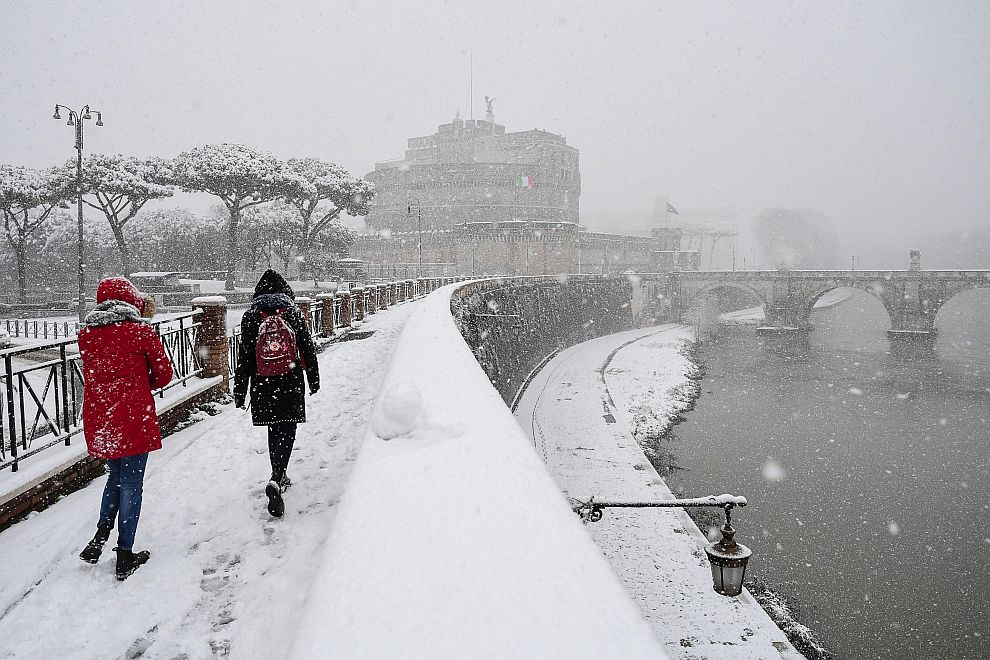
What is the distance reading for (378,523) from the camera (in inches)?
87.5

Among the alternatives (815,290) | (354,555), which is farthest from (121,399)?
(815,290)

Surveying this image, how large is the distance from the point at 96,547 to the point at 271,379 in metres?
1.33

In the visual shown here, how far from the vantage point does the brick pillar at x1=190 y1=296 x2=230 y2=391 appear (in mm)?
7711

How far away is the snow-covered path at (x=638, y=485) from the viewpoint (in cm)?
863

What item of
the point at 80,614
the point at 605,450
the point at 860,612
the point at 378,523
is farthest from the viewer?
the point at 605,450

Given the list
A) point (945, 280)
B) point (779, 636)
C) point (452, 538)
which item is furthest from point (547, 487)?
point (945, 280)

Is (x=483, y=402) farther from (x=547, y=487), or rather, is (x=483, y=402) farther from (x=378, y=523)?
(x=378, y=523)

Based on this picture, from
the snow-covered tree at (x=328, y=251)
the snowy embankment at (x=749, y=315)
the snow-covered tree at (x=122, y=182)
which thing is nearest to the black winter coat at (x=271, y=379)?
the snow-covered tree at (x=122, y=182)

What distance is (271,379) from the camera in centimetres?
414

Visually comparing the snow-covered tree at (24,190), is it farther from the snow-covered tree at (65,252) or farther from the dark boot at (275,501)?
the dark boot at (275,501)

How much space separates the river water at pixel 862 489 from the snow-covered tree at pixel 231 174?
23299mm

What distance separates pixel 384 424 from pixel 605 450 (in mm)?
14265

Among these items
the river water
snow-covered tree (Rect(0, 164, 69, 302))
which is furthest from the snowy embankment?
snow-covered tree (Rect(0, 164, 69, 302))

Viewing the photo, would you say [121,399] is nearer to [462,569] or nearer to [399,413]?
[399,413]
